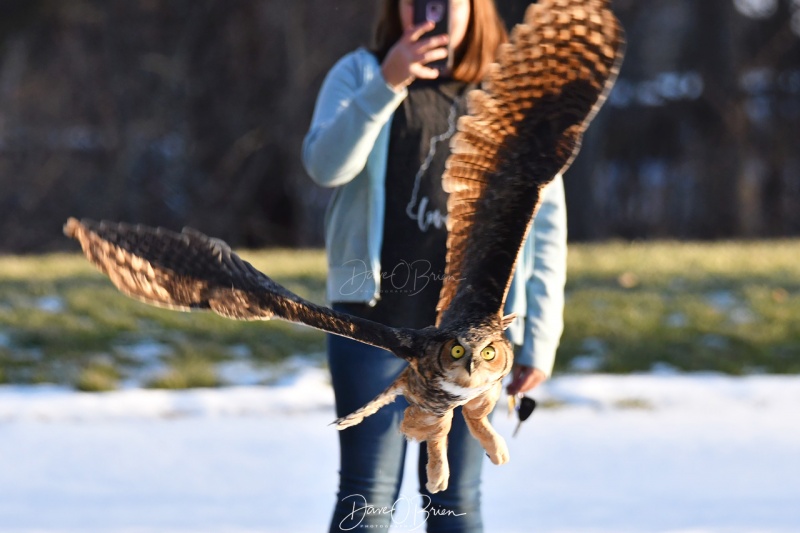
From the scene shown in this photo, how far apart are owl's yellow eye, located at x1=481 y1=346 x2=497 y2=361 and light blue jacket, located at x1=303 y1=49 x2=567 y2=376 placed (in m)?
0.62

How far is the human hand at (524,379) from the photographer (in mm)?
2525

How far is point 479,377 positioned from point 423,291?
0.75 meters

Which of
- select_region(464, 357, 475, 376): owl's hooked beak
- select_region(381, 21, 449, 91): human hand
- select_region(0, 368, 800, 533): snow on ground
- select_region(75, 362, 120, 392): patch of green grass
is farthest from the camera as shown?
select_region(75, 362, 120, 392): patch of green grass

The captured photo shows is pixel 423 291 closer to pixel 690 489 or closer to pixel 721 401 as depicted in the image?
pixel 690 489

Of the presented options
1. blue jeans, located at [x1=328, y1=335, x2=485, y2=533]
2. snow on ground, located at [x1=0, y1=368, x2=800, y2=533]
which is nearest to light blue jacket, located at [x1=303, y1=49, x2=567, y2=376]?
blue jeans, located at [x1=328, y1=335, x2=485, y2=533]


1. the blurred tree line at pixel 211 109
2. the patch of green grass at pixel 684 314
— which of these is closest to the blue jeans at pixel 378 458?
the patch of green grass at pixel 684 314

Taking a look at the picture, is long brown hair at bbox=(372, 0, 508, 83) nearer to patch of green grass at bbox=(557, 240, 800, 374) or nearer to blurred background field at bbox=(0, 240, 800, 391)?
blurred background field at bbox=(0, 240, 800, 391)

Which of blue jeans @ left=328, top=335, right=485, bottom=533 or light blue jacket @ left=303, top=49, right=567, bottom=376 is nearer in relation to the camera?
light blue jacket @ left=303, top=49, right=567, bottom=376

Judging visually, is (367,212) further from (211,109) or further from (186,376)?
(211,109)

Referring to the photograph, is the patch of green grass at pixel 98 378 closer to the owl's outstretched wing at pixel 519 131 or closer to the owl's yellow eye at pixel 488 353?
the owl's outstretched wing at pixel 519 131

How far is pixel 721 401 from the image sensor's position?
6.00 meters

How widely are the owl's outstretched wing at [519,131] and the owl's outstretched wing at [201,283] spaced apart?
0.74ft

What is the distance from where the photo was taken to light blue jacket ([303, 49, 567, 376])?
89.0 inches

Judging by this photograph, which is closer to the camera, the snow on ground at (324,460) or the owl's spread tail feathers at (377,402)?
the owl's spread tail feathers at (377,402)
